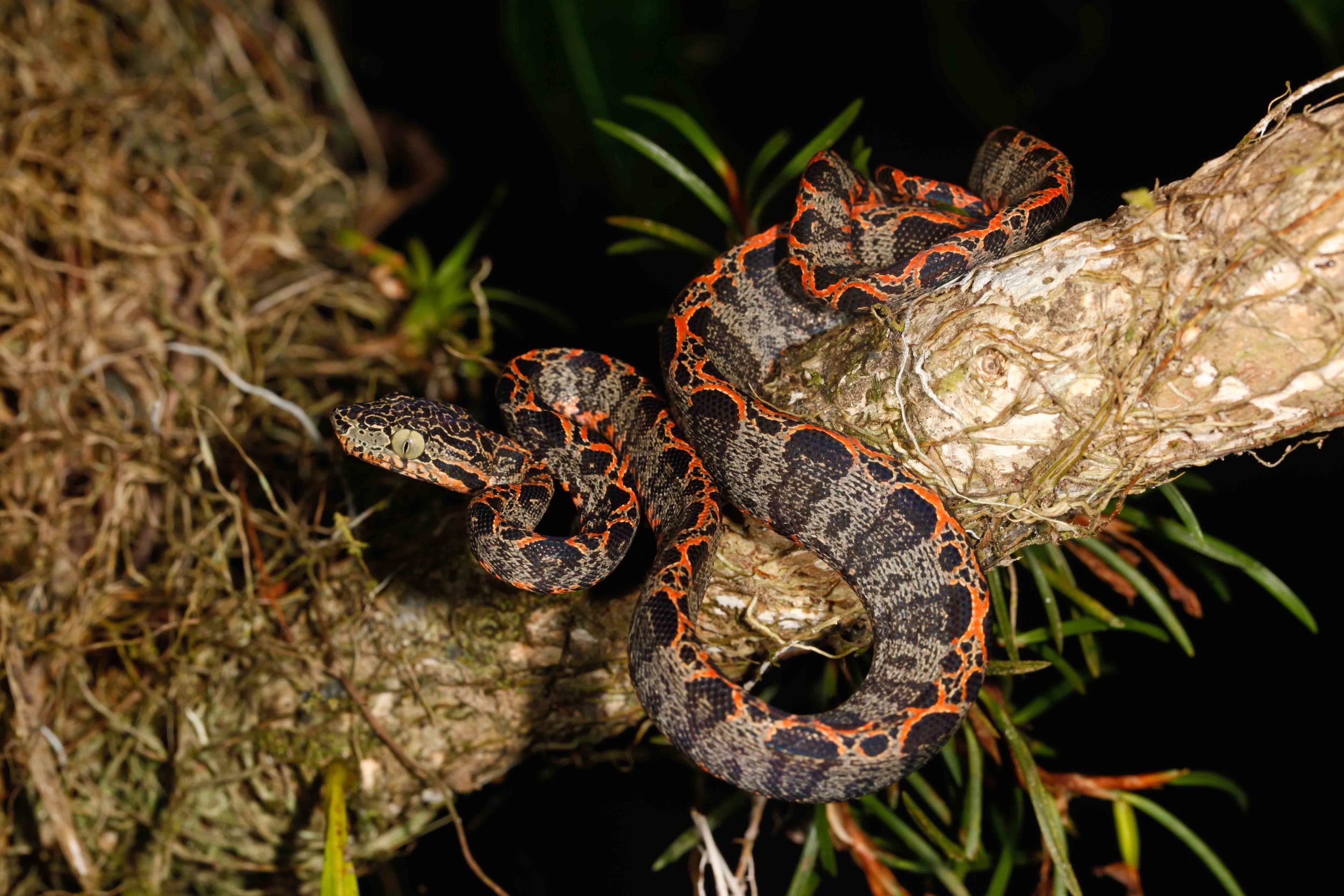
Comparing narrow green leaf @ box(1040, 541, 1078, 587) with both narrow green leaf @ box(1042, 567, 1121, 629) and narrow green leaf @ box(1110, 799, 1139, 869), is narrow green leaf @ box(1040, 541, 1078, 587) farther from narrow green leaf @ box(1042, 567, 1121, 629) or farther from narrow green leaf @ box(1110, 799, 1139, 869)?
narrow green leaf @ box(1110, 799, 1139, 869)

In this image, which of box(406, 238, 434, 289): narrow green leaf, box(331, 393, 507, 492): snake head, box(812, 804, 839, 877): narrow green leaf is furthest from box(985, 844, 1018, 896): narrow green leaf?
box(406, 238, 434, 289): narrow green leaf

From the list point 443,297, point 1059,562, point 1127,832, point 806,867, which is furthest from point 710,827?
point 443,297

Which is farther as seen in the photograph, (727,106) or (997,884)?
(727,106)

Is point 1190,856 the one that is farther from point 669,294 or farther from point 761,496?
point 669,294

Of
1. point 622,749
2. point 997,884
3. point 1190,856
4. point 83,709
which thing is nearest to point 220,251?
A: point 83,709

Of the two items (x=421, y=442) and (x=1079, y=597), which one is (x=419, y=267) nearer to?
(x=421, y=442)

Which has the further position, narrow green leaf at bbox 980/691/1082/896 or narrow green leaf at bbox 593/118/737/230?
narrow green leaf at bbox 593/118/737/230
